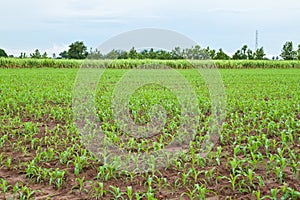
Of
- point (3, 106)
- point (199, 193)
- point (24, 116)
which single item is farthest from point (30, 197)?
point (3, 106)

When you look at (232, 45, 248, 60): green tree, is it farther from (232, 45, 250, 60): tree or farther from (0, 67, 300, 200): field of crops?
(0, 67, 300, 200): field of crops

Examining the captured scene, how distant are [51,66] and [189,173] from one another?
2831 centimetres

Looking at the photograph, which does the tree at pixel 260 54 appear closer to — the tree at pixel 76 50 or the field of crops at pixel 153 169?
the tree at pixel 76 50

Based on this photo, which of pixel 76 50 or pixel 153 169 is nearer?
pixel 153 169

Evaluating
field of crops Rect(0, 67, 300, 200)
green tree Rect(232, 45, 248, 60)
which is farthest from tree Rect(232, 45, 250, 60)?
field of crops Rect(0, 67, 300, 200)

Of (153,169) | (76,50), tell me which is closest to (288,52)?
(76,50)

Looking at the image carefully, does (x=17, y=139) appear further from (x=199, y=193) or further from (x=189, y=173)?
(x=199, y=193)

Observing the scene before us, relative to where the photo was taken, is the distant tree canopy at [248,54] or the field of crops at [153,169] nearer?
→ the field of crops at [153,169]

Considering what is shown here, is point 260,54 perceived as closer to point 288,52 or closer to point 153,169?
point 288,52

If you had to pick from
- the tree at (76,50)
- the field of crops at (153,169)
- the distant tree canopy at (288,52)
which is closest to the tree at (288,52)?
the distant tree canopy at (288,52)

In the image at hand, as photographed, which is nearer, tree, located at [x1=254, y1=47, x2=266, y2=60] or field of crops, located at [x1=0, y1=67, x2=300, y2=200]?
field of crops, located at [x1=0, y1=67, x2=300, y2=200]

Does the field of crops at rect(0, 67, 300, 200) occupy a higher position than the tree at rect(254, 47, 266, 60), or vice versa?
the tree at rect(254, 47, 266, 60)

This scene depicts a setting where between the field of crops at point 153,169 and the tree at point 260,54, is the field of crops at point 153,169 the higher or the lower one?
the lower one

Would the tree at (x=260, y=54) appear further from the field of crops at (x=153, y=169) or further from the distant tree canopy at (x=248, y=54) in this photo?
the field of crops at (x=153, y=169)
